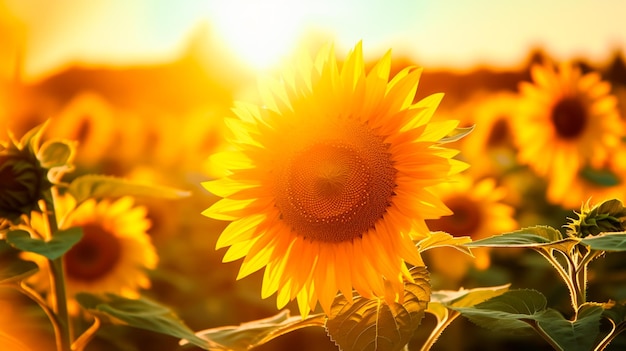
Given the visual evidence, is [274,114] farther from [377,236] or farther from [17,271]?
[17,271]

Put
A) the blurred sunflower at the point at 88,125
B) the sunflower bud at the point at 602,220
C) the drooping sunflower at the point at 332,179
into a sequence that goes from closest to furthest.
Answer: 1. the sunflower bud at the point at 602,220
2. the drooping sunflower at the point at 332,179
3. the blurred sunflower at the point at 88,125

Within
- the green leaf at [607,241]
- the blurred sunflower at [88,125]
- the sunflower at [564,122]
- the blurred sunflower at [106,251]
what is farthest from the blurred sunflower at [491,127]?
the green leaf at [607,241]

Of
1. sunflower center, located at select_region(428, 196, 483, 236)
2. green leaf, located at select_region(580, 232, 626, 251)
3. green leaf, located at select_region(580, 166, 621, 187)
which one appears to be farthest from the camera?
green leaf, located at select_region(580, 166, 621, 187)

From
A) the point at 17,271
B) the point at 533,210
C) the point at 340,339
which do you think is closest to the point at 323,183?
the point at 340,339

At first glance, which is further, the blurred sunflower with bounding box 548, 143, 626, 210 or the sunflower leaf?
the blurred sunflower with bounding box 548, 143, 626, 210

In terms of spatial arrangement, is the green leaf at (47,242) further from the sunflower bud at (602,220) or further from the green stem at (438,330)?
the sunflower bud at (602,220)

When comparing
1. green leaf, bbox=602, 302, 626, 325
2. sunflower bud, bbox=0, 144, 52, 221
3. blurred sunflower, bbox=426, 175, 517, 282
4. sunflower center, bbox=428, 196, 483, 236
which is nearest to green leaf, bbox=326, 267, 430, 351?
green leaf, bbox=602, 302, 626, 325

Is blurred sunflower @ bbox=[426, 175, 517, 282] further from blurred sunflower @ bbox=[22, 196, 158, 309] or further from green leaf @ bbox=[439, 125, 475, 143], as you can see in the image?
green leaf @ bbox=[439, 125, 475, 143]
